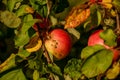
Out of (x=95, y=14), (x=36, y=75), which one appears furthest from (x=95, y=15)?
(x=36, y=75)

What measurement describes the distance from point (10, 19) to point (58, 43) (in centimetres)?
22

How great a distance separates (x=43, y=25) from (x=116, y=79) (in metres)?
0.40

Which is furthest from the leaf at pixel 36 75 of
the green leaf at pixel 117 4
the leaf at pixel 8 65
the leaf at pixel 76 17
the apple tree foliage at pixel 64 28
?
the green leaf at pixel 117 4

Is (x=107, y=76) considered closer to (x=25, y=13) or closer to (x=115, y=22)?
(x=115, y=22)

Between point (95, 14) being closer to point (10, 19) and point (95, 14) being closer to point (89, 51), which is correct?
point (89, 51)

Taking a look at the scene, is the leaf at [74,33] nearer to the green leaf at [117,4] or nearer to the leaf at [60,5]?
the leaf at [60,5]

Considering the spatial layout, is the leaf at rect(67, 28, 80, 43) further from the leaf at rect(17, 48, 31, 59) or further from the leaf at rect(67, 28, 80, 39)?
the leaf at rect(17, 48, 31, 59)

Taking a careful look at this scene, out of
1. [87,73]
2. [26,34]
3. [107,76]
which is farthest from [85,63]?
[26,34]

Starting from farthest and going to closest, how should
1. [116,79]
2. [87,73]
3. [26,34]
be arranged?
[116,79] → [26,34] → [87,73]

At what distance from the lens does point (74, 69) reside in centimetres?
164

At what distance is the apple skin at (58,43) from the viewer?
5.49 feet

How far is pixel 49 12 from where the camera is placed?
1.65 meters

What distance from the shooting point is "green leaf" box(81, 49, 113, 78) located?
151cm

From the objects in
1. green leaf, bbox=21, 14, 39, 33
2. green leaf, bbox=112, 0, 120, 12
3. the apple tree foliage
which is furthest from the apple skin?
green leaf, bbox=112, 0, 120, 12
